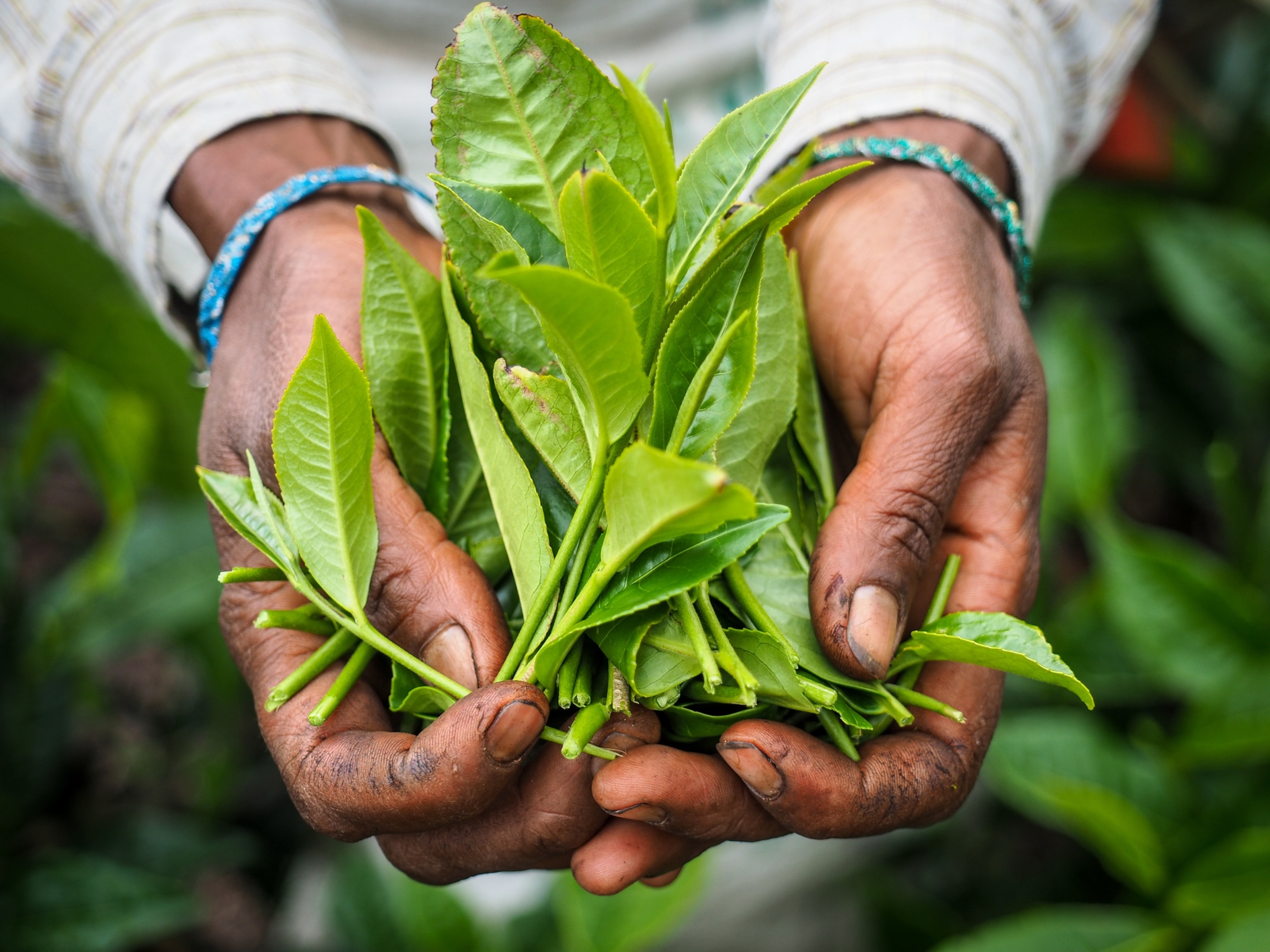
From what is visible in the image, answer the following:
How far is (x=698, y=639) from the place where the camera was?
0.52 meters

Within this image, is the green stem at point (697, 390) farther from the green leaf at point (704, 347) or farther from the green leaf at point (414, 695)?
the green leaf at point (414, 695)

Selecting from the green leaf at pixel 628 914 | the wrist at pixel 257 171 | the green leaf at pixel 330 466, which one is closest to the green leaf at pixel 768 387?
the green leaf at pixel 330 466

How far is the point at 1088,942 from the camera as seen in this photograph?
1080mm

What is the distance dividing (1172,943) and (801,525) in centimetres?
81

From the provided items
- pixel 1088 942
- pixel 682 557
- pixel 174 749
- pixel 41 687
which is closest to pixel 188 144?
pixel 682 557

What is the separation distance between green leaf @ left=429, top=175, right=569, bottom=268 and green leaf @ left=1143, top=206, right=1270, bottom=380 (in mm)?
1236

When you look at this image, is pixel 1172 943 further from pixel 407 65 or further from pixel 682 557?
pixel 407 65

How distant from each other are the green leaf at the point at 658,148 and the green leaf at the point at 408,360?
0.61 ft

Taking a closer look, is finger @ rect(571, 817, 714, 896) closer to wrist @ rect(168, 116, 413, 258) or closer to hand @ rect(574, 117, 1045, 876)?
hand @ rect(574, 117, 1045, 876)

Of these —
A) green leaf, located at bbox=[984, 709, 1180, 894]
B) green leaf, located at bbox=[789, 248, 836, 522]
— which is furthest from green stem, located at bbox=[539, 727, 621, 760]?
green leaf, located at bbox=[984, 709, 1180, 894]

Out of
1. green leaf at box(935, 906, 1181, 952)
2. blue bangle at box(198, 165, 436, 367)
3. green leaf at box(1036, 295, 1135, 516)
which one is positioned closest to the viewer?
blue bangle at box(198, 165, 436, 367)

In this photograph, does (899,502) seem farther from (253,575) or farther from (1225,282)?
(1225,282)

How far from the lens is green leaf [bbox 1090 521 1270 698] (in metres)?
1.15

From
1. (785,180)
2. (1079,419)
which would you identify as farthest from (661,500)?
(1079,419)
